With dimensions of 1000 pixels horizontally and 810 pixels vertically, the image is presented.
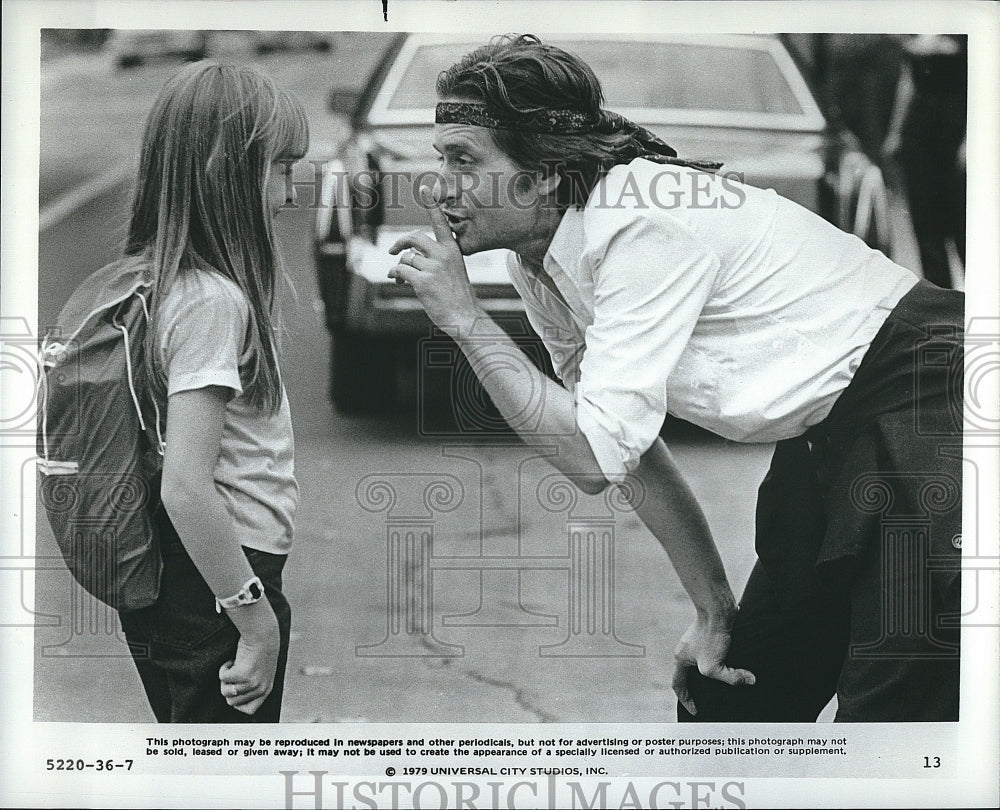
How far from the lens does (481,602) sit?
3422mm

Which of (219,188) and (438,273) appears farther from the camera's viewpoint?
(438,273)

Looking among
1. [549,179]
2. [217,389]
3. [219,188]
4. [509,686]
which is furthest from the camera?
[509,686]

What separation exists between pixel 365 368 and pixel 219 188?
640mm

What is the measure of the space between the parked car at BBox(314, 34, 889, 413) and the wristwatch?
551 millimetres

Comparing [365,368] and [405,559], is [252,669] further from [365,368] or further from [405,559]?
[365,368]

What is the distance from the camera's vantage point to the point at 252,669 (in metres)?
3.34

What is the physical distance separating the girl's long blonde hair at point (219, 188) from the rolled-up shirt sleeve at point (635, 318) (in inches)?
34.8

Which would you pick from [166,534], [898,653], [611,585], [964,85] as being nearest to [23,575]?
[166,534]

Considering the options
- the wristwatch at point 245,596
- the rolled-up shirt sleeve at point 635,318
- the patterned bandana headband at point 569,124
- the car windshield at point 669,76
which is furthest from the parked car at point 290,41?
the wristwatch at point 245,596

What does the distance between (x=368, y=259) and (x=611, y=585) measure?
46.2 inches

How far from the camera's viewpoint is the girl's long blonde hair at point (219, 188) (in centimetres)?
318

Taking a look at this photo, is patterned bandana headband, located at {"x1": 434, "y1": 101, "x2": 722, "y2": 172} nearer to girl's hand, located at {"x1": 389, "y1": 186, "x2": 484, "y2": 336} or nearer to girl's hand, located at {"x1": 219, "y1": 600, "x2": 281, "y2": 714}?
girl's hand, located at {"x1": 389, "y1": 186, "x2": 484, "y2": 336}

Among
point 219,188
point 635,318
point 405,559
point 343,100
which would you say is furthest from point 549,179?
point 405,559

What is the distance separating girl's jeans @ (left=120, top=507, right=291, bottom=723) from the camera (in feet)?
10.7
